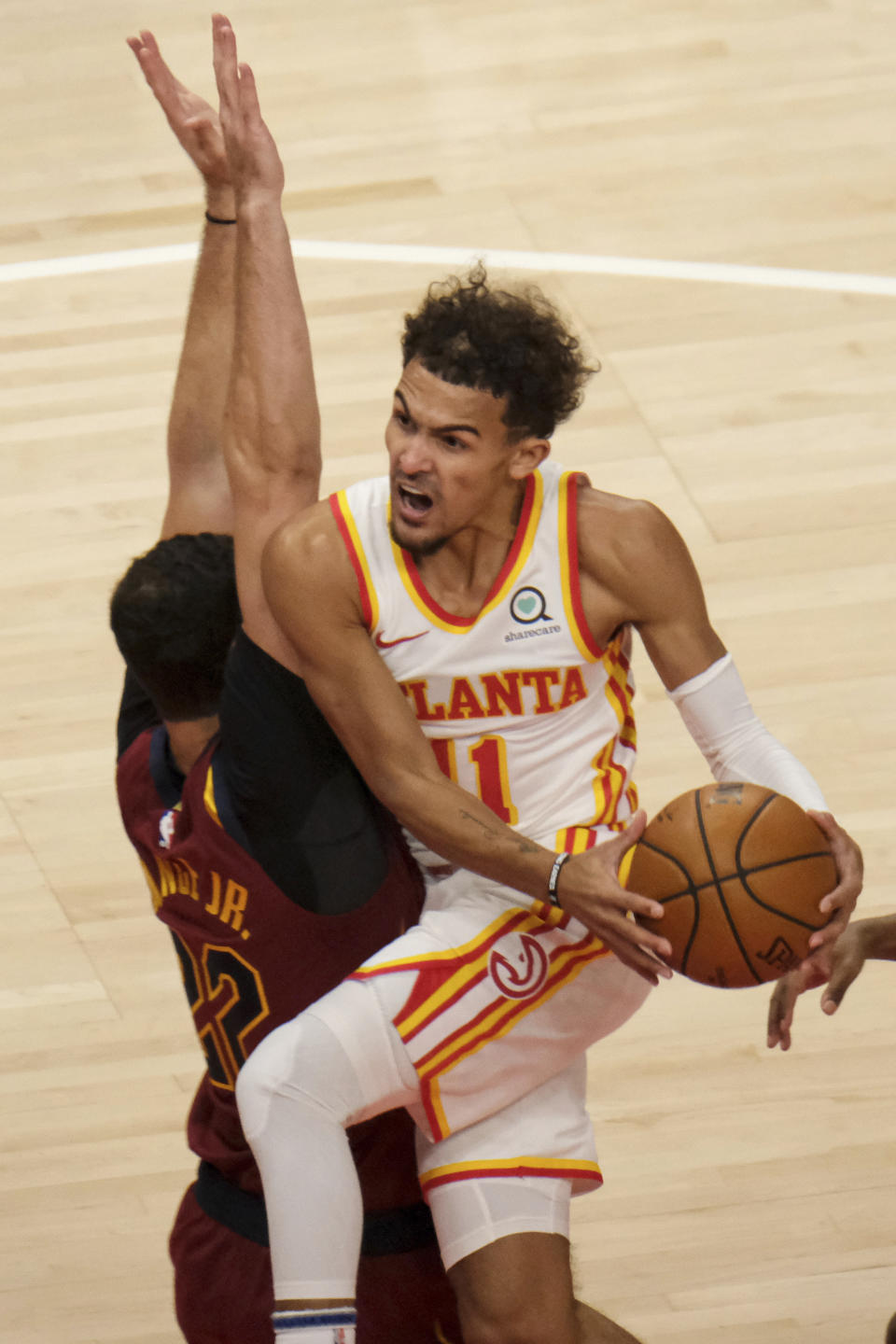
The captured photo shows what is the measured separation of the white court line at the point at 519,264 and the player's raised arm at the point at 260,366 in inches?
153

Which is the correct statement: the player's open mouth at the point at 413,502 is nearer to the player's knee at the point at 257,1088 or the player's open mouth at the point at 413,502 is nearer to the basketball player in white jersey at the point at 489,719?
the basketball player in white jersey at the point at 489,719

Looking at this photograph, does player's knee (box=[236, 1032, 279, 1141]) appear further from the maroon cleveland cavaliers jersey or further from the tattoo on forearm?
the tattoo on forearm

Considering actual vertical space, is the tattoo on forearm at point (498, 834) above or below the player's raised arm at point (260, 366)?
below

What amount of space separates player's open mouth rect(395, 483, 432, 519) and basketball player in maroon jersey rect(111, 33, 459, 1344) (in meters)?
0.20

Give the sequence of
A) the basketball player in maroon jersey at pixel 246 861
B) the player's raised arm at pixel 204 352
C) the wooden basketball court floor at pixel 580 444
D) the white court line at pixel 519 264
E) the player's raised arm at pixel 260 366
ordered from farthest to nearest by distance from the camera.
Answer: the white court line at pixel 519 264 < the wooden basketball court floor at pixel 580 444 < the player's raised arm at pixel 204 352 < the player's raised arm at pixel 260 366 < the basketball player in maroon jersey at pixel 246 861

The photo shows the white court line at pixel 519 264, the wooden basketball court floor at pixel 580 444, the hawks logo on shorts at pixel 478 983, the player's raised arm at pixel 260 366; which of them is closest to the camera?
the hawks logo on shorts at pixel 478 983

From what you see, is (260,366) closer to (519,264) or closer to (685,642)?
(685,642)

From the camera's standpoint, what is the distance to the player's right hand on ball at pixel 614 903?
9.96 ft

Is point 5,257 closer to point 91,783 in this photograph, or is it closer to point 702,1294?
point 91,783

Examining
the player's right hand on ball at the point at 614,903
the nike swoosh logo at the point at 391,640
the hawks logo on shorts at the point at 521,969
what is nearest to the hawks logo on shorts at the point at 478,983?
the hawks logo on shorts at the point at 521,969

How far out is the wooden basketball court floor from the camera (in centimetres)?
423

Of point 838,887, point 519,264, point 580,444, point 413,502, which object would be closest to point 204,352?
point 413,502

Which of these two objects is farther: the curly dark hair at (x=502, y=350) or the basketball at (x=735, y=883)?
the curly dark hair at (x=502, y=350)

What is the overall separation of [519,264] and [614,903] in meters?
4.67
